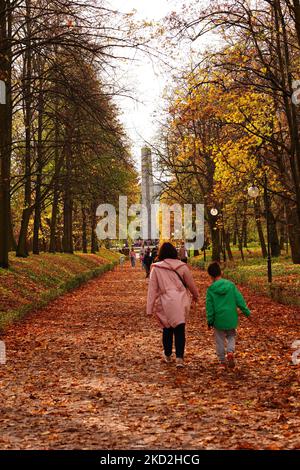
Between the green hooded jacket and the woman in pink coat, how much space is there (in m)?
0.43

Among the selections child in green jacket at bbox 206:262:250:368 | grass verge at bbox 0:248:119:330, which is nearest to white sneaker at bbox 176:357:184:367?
child in green jacket at bbox 206:262:250:368

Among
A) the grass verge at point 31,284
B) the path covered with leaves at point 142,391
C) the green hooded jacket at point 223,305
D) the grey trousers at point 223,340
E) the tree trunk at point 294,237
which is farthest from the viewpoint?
the tree trunk at point 294,237

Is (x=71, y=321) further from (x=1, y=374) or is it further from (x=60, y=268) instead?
(x=60, y=268)

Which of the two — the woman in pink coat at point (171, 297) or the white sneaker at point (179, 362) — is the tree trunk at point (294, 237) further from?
the white sneaker at point (179, 362)

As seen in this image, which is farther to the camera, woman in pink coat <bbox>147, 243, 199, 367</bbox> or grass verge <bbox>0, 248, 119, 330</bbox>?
grass verge <bbox>0, 248, 119, 330</bbox>

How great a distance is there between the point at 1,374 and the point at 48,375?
72 cm

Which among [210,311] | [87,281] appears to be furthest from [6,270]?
[210,311]

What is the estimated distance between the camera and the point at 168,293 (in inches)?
389

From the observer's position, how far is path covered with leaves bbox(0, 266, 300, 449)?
6176 mm

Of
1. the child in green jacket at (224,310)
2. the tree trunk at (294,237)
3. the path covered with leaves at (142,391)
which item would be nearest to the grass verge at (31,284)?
the path covered with leaves at (142,391)

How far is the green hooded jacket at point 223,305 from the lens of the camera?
9.54 m

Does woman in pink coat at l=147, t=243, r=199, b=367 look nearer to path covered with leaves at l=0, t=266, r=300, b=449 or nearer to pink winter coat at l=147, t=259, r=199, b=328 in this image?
pink winter coat at l=147, t=259, r=199, b=328

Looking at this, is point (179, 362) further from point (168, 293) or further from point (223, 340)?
point (168, 293)

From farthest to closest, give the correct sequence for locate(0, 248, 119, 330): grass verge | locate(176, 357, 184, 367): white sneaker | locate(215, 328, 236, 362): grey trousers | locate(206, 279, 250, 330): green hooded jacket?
locate(0, 248, 119, 330): grass verge
locate(176, 357, 184, 367): white sneaker
locate(215, 328, 236, 362): grey trousers
locate(206, 279, 250, 330): green hooded jacket
